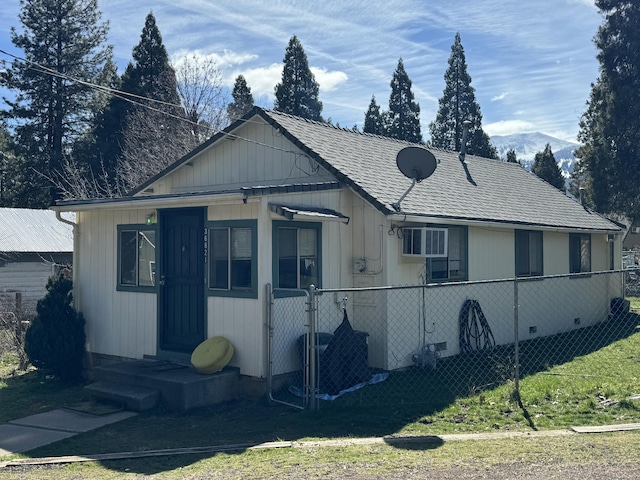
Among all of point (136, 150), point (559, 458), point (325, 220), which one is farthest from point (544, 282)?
point (136, 150)

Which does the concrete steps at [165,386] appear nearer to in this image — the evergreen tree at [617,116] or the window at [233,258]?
the window at [233,258]

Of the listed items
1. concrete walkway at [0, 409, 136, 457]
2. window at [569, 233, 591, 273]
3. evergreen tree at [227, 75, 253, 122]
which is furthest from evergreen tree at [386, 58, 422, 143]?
concrete walkway at [0, 409, 136, 457]

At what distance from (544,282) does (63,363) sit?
9327mm

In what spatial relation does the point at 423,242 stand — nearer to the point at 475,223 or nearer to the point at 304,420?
the point at 475,223

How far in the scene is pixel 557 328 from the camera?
13930 millimetres

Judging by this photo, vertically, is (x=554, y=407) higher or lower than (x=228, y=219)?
lower

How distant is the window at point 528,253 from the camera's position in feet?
43.3

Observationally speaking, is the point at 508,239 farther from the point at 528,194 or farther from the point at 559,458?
the point at 559,458

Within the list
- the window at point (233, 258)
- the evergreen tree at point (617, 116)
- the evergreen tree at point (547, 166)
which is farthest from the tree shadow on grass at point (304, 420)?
the evergreen tree at point (547, 166)

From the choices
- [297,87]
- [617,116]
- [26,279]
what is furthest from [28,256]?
[617,116]

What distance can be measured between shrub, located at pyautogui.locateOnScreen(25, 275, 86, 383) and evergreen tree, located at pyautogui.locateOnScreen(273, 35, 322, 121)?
87.3 ft

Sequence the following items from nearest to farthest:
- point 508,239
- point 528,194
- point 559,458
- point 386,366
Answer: point 559,458, point 386,366, point 508,239, point 528,194

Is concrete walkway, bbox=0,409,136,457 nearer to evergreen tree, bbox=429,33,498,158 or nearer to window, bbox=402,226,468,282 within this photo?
window, bbox=402,226,468,282

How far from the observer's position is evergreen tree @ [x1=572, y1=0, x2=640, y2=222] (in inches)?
987
